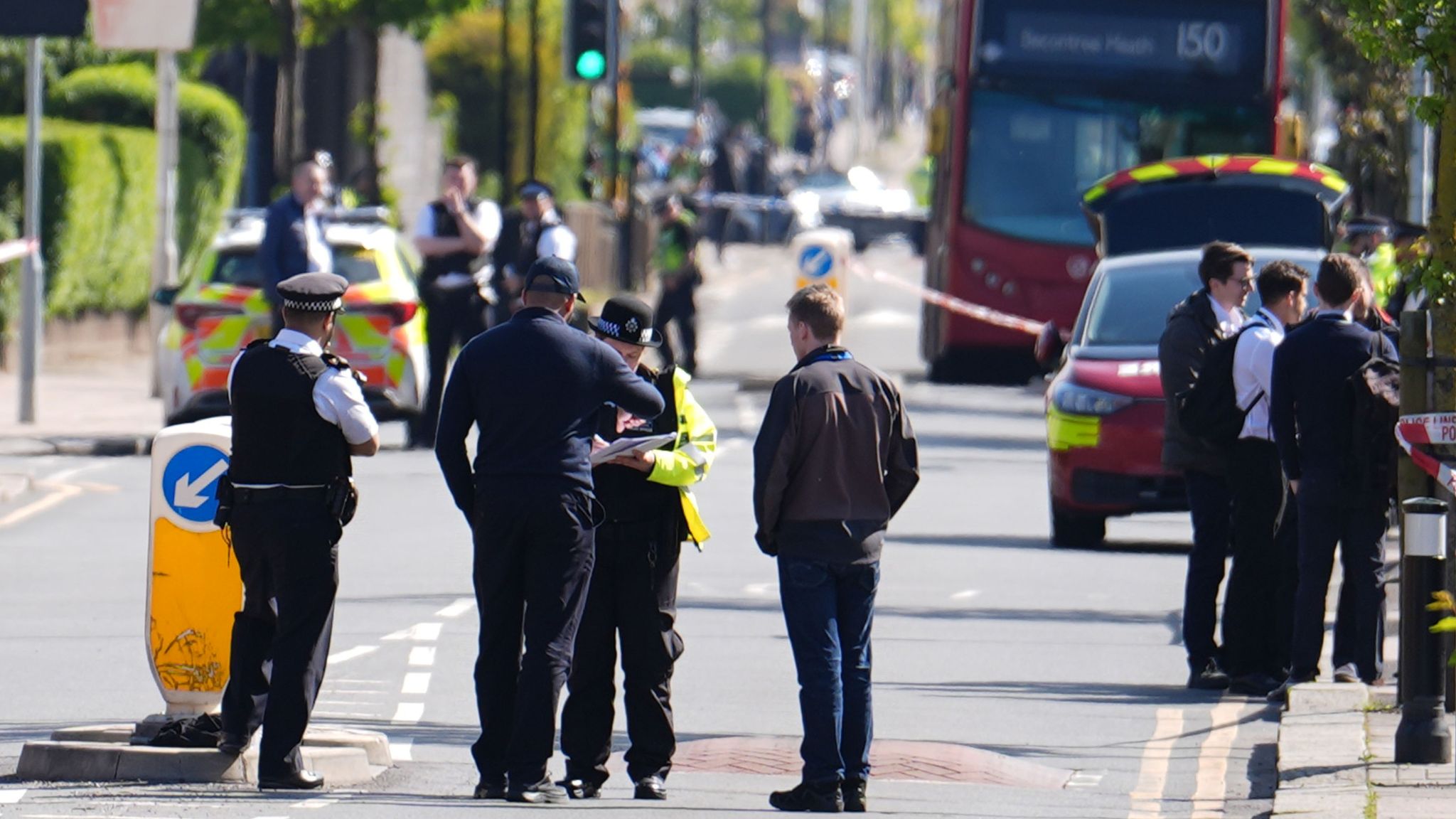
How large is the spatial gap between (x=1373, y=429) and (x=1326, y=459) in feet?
0.67

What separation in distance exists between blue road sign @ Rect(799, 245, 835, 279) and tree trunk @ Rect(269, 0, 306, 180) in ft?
15.1

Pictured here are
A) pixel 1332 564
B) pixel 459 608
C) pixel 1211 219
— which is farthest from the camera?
pixel 1211 219

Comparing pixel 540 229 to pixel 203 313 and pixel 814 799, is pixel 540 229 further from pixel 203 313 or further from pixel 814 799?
pixel 814 799

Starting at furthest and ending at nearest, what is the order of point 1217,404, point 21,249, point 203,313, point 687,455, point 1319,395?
point 21,249
point 203,313
point 1217,404
point 1319,395
point 687,455

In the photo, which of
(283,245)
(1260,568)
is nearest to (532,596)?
(1260,568)

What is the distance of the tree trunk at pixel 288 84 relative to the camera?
2569 cm

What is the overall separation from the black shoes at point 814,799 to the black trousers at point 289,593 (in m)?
1.46

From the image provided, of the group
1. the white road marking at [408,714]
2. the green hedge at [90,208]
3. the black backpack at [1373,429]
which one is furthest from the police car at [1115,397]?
the green hedge at [90,208]

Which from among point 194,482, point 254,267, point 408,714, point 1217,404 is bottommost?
point 408,714

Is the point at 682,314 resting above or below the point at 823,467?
below

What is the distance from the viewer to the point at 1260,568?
1182 cm

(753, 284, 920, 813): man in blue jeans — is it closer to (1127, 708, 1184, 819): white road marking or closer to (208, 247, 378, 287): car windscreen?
(1127, 708, 1184, 819): white road marking

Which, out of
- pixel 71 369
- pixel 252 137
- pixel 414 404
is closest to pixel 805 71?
pixel 252 137

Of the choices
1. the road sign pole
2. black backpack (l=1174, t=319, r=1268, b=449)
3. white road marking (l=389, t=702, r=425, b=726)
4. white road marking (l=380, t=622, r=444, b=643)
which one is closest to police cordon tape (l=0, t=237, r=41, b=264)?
the road sign pole
